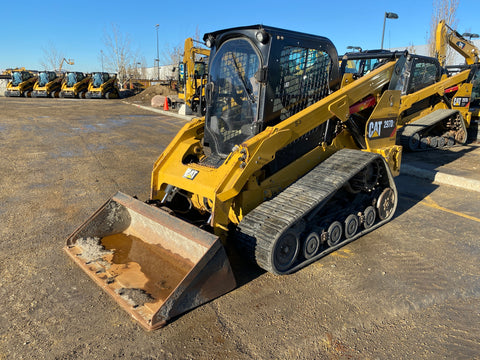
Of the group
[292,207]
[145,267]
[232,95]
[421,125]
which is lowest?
[145,267]

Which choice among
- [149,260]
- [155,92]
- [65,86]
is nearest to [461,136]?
[149,260]

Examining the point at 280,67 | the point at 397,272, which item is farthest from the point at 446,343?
the point at 280,67

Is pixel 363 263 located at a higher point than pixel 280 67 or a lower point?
lower

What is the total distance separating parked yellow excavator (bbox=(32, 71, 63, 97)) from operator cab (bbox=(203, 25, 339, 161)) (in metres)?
30.6

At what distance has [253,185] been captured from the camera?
4.05 m

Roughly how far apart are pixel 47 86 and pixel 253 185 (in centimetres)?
3192

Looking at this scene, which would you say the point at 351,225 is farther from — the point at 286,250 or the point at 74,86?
the point at 74,86

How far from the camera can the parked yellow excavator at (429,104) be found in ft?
30.5

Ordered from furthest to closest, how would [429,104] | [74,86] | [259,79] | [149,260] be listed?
[74,86] < [429,104] < [259,79] < [149,260]

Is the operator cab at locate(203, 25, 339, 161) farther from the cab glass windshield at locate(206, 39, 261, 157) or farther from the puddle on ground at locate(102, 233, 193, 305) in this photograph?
the puddle on ground at locate(102, 233, 193, 305)

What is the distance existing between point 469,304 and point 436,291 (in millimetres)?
291

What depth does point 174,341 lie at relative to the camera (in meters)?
2.89

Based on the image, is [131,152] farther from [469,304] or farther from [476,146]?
[476,146]

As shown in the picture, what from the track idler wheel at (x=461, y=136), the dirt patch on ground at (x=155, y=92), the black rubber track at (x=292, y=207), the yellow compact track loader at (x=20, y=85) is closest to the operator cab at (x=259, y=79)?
the black rubber track at (x=292, y=207)
